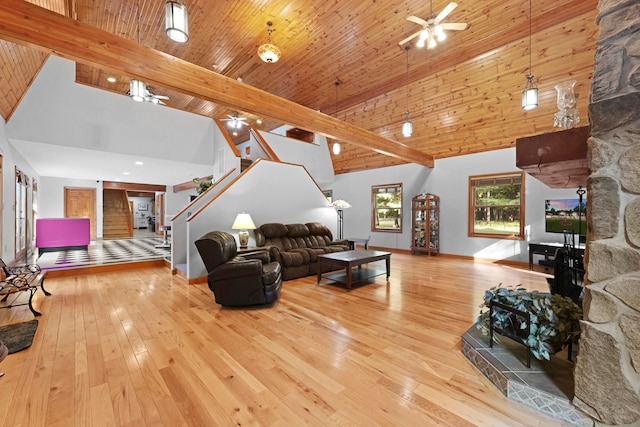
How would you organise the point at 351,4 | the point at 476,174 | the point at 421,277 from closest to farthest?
1. the point at 351,4
2. the point at 421,277
3. the point at 476,174

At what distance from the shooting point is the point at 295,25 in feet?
13.3

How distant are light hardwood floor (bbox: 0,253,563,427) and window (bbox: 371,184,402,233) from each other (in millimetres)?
4792

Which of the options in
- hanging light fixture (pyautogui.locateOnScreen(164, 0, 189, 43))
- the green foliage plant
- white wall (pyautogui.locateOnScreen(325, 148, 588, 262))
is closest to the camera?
the green foliage plant

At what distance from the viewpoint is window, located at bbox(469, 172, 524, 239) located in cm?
620

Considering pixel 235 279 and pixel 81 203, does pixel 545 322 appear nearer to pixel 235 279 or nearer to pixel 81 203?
pixel 235 279

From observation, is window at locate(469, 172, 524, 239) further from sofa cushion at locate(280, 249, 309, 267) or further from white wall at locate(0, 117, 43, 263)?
white wall at locate(0, 117, 43, 263)

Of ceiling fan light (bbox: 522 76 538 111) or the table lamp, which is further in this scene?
the table lamp

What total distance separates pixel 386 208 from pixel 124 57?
7495 millimetres

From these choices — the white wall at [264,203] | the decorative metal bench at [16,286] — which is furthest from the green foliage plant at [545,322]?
the decorative metal bench at [16,286]

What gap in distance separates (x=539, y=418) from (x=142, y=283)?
17.2 ft

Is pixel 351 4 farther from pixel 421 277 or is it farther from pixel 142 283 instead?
pixel 142 283

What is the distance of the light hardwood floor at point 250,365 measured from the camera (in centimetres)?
158

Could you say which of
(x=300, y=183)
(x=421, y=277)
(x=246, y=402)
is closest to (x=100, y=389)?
(x=246, y=402)

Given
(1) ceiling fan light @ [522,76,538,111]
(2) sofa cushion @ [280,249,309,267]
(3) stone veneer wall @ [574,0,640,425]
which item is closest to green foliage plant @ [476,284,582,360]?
(3) stone veneer wall @ [574,0,640,425]
